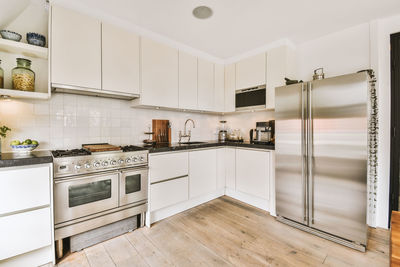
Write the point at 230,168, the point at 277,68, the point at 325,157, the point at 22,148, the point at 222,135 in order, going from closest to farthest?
the point at 22,148, the point at 325,157, the point at 277,68, the point at 230,168, the point at 222,135

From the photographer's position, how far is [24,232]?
1.43m

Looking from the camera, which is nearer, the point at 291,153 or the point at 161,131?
the point at 291,153

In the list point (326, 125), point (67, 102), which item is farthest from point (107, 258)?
point (326, 125)

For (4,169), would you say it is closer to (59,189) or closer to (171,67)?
(59,189)

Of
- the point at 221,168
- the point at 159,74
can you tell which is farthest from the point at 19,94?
the point at 221,168

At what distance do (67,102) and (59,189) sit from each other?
103 cm

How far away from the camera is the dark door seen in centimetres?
208

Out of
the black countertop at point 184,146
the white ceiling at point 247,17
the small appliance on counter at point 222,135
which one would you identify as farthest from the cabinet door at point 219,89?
the black countertop at point 184,146

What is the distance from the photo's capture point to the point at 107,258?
1641mm

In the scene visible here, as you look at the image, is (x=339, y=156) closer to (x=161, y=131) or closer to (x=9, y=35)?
(x=161, y=131)

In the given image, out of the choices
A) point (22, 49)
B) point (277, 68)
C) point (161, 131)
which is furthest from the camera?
point (161, 131)

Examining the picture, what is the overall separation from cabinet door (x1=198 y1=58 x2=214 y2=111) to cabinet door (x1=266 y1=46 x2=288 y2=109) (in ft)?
3.13

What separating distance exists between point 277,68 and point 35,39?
287cm

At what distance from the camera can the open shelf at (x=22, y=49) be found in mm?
1664
